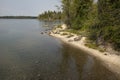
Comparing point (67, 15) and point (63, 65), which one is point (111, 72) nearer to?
point (63, 65)

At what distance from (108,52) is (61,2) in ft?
136

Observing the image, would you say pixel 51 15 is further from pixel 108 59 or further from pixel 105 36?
pixel 108 59

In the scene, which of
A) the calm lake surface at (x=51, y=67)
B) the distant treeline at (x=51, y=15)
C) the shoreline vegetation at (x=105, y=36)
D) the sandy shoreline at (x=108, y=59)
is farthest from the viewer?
the distant treeline at (x=51, y=15)

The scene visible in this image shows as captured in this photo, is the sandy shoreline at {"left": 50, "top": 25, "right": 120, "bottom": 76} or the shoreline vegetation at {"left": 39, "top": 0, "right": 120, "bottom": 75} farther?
the shoreline vegetation at {"left": 39, "top": 0, "right": 120, "bottom": 75}

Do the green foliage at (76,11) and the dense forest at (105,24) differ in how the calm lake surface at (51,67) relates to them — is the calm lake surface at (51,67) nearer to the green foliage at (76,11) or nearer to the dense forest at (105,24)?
the dense forest at (105,24)

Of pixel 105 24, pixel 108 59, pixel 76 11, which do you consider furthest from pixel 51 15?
pixel 108 59

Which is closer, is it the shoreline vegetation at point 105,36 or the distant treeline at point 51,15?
the shoreline vegetation at point 105,36

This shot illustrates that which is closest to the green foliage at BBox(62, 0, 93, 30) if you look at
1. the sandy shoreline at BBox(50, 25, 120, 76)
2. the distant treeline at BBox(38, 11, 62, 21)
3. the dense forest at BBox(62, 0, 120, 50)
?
the dense forest at BBox(62, 0, 120, 50)

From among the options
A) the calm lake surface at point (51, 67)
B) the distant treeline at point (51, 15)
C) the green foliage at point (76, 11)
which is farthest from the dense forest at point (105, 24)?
the distant treeline at point (51, 15)

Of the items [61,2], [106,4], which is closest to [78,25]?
[61,2]

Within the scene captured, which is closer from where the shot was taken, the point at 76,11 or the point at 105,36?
the point at 105,36

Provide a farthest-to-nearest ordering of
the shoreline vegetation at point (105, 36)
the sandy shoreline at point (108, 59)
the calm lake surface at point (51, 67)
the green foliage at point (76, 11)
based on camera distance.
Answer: the green foliage at point (76, 11), the shoreline vegetation at point (105, 36), the sandy shoreline at point (108, 59), the calm lake surface at point (51, 67)

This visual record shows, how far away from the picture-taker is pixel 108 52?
31000 millimetres

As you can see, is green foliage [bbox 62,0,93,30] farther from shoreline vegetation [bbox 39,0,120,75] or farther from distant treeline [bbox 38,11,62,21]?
distant treeline [bbox 38,11,62,21]
